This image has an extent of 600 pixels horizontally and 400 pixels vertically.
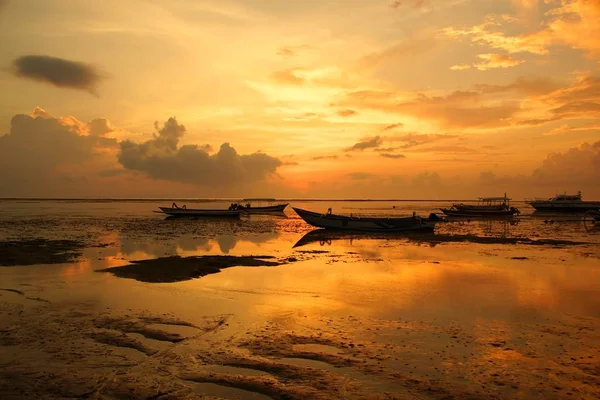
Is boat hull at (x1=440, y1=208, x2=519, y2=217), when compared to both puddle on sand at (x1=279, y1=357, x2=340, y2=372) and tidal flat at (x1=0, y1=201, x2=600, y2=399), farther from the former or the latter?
puddle on sand at (x1=279, y1=357, x2=340, y2=372)

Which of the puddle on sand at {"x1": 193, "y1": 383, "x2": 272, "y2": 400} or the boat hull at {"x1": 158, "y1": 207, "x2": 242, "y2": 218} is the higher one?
the boat hull at {"x1": 158, "y1": 207, "x2": 242, "y2": 218}

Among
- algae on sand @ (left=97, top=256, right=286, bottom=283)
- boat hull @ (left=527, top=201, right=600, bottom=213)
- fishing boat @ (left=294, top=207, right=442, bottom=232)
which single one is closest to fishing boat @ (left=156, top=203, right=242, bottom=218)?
fishing boat @ (left=294, top=207, right=442, bottom=232)

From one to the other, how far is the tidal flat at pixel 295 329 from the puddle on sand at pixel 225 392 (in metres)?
0.03

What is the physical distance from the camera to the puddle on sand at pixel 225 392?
6.64 metres

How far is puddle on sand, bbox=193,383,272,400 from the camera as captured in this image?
262 inches

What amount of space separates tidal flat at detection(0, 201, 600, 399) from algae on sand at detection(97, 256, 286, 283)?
0.31 ft

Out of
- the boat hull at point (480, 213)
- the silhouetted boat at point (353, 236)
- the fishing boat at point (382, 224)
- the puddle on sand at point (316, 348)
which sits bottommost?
the puddle on sand at point (316, 348)

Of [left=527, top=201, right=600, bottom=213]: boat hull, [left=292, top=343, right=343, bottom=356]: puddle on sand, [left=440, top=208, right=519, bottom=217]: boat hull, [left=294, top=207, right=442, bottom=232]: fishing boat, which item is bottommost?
[left=292, top=343, right=343, bottom=356]: puddle on sand

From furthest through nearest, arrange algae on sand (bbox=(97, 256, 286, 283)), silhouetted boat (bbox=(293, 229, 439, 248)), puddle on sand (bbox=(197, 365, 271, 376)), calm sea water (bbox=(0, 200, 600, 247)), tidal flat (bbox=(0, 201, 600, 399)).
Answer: calm sea water (bbox=(0, 200, 600, 247)), silhouetted boat (bbox=(293, 229, 439, 248)), algae on sand (bbox=(97, 256, 286, 283)), puddle on sand (bbox=(197, 365, 271, 376)), tidal flat (bbox=(0, 201, 600, 399))

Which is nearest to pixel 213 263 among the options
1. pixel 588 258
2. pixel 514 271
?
pixel 514 271

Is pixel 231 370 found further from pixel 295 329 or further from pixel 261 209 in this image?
pixel 261 209

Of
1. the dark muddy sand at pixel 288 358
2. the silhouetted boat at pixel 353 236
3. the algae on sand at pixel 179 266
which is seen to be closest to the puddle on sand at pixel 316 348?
the dark muddy sand at pixel 288 358

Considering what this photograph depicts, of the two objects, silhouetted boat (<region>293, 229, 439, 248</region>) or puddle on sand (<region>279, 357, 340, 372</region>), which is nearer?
puddle on sand (<region>279, 357, 340, 372</region>)

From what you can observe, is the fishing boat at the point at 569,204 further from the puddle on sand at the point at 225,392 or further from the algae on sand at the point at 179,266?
the puddle on sand at the point at 225,392
